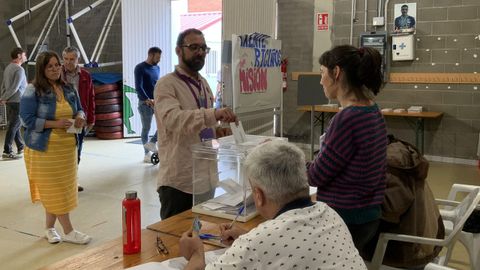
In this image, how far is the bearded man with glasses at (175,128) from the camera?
234 cm

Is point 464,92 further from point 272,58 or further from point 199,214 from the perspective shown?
point 199,214

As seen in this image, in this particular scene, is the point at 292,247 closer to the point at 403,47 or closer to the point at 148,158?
the point at 148,158

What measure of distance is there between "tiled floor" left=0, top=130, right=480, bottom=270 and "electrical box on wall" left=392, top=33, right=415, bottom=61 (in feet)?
5.26

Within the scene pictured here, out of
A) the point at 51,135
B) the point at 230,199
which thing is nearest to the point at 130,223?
Result: the point at 230,199

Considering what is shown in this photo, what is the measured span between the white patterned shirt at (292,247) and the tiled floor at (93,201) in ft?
8.35

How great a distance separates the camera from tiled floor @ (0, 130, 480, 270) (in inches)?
141

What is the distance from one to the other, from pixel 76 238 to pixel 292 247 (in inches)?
116

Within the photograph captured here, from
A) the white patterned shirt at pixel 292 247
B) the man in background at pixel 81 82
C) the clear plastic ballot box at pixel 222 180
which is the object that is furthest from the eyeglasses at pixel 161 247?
the man in background at pixel 81 82

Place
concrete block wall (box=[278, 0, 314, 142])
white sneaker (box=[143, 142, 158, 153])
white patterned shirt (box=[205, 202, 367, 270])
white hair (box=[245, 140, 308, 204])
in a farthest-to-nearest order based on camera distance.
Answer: concrete block wall (box=[278, 0, 314, 142])
white sneaker (box=[143, 142, 158, 153])
white hair (box=[245, 140, 308, 204])
white patterned shirt (box=[205, 202, 367, 270])

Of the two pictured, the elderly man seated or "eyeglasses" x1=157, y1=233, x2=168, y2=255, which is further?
"eyeglasses" x1=157, y1=233, x2=168, y2=255

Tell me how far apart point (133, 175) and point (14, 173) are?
1.50 metres

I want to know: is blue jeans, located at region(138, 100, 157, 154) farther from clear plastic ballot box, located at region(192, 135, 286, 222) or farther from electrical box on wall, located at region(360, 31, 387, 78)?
clear plastic ballot box, located at region(192, 135, 286, 222)

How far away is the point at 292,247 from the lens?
3.84 feet

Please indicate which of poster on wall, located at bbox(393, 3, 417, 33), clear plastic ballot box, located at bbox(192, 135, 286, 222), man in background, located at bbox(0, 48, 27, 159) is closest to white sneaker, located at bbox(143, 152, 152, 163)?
man in background, located at bbox(0, 48, 27, 159)
